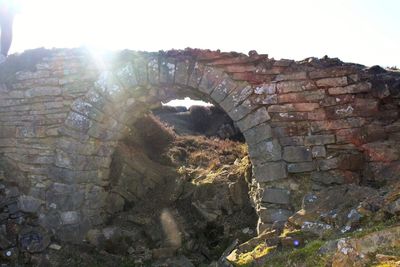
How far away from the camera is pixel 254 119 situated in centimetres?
668

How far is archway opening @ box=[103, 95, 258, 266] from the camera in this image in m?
7.16

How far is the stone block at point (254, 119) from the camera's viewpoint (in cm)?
664

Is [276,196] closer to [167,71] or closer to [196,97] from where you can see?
[196,97]

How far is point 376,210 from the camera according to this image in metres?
3.73

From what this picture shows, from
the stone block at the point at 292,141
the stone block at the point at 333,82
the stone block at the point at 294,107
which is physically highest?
the stone block at the point at 333,82

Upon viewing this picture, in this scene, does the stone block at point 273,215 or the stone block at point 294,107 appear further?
the stone block at point 294,107

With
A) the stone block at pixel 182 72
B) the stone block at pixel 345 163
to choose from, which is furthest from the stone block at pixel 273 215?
the stone block at pixel 182 72

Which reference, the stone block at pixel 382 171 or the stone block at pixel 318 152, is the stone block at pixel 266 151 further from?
the stone block at pixel 382 171

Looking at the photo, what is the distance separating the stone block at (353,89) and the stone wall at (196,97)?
15mm

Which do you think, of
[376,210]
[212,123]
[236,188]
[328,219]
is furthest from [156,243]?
[212,123]

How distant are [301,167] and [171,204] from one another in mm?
3006

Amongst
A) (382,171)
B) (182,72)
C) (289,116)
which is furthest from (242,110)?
(382,171)

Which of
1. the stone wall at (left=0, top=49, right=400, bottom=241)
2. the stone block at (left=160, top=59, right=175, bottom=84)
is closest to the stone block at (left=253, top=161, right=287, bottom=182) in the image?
the stone wall at (left=0, top=49, right=400, bottom=241)

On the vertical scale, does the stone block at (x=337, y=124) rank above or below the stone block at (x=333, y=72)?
below
